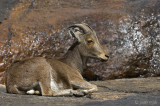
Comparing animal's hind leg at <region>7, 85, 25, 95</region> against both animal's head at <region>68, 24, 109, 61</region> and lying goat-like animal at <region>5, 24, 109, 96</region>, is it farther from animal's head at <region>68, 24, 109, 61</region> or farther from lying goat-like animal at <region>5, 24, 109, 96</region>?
animal's head at <region>68, 24, 109, 61</region>

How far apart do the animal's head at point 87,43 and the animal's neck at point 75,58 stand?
5.1 inches

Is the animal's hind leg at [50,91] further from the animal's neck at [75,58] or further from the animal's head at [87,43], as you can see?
the animal's head at [87,43]

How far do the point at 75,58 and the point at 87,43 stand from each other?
0.52 metres

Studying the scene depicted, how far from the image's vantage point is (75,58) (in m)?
9.49

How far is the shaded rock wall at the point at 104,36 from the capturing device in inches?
469

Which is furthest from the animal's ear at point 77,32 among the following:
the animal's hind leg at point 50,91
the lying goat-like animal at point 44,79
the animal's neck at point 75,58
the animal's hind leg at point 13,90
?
the animal's hind leg at point 13,90

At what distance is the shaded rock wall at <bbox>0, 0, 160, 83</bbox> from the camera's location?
39.1ft

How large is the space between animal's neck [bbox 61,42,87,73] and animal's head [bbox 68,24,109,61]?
130 mm

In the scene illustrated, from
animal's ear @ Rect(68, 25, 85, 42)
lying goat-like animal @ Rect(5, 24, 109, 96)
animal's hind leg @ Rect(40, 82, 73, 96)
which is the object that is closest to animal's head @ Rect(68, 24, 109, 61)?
animal's ear @ Rect(68, 25, 85, 42)

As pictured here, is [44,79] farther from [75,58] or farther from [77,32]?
[77,32]

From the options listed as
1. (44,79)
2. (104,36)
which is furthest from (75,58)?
(104,36)

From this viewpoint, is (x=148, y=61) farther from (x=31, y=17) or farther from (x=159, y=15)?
(x=31, y=17)

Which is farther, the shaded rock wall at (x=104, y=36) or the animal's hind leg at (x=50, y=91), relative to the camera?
the shaded rock wall at (x=104, y=36)

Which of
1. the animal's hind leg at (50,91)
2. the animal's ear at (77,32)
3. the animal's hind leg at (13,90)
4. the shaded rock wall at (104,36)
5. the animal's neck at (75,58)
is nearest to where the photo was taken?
the animal's hind leg at (50,91)
